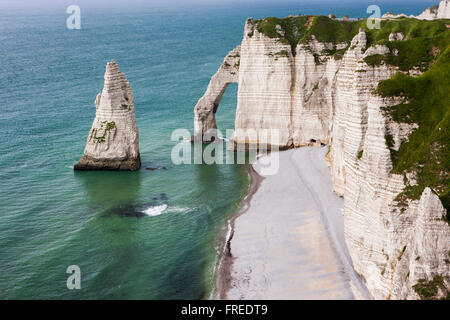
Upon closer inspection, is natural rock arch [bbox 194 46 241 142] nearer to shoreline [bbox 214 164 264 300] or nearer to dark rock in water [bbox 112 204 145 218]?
shoreline [bbox 214 164 264 300]

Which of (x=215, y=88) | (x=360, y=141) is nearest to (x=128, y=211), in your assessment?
(x=360, y=141)

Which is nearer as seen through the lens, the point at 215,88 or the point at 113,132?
the point at 113,132

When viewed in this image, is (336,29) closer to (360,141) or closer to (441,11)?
(360,141)

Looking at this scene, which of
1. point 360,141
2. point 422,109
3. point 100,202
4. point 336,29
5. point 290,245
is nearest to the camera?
point 422,109

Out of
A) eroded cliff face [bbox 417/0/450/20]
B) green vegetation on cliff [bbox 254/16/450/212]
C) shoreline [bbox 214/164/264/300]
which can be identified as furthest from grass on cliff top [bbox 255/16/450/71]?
eroded cliff face [bbox 417/0/450/20]

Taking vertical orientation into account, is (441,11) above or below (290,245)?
above
